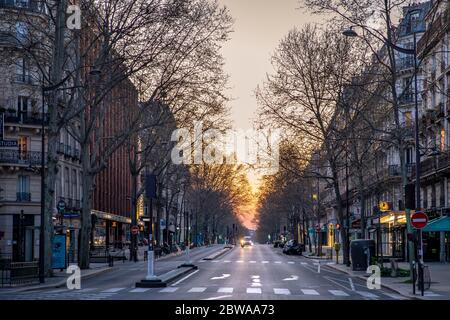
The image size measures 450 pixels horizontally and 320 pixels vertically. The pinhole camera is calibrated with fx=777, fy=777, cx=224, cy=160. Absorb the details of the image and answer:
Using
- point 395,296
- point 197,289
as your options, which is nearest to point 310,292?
point 395,296

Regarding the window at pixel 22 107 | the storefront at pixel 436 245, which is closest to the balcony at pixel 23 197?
the window at pixel 22 107

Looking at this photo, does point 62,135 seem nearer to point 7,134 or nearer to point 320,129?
point 7,134

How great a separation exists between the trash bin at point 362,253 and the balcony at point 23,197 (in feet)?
98.9

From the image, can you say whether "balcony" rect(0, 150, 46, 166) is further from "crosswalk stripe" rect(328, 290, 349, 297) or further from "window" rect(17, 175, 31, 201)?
"crosswalk stripe" rect(328, 290, 349, 297)

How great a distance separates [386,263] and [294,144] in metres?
11.4

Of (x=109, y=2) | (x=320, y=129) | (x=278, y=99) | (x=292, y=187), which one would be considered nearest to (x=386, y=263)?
(x=320, y=129)

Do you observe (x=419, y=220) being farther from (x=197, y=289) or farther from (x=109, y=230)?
(x=109, y=230)

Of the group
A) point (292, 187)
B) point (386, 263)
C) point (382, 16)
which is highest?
point (382, 16)

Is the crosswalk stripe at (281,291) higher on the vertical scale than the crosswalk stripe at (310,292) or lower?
higher

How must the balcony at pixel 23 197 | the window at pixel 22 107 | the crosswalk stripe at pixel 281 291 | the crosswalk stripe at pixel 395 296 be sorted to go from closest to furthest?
the crosswalk stripe at pixel 395 296 → the crosswalk stripe at pixel 281 291 → the balcony at pixel 23 197 → the window at pixel 22 107

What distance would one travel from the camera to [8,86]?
62.4m

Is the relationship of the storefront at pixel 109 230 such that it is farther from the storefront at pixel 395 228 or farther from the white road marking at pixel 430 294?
the white road marking at pixel 430 294

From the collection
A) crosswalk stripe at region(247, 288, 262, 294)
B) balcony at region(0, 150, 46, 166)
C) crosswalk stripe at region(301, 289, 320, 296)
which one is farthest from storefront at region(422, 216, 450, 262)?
balcony at region(0, 150, 46, 166)

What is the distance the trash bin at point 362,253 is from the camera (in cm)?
4422
